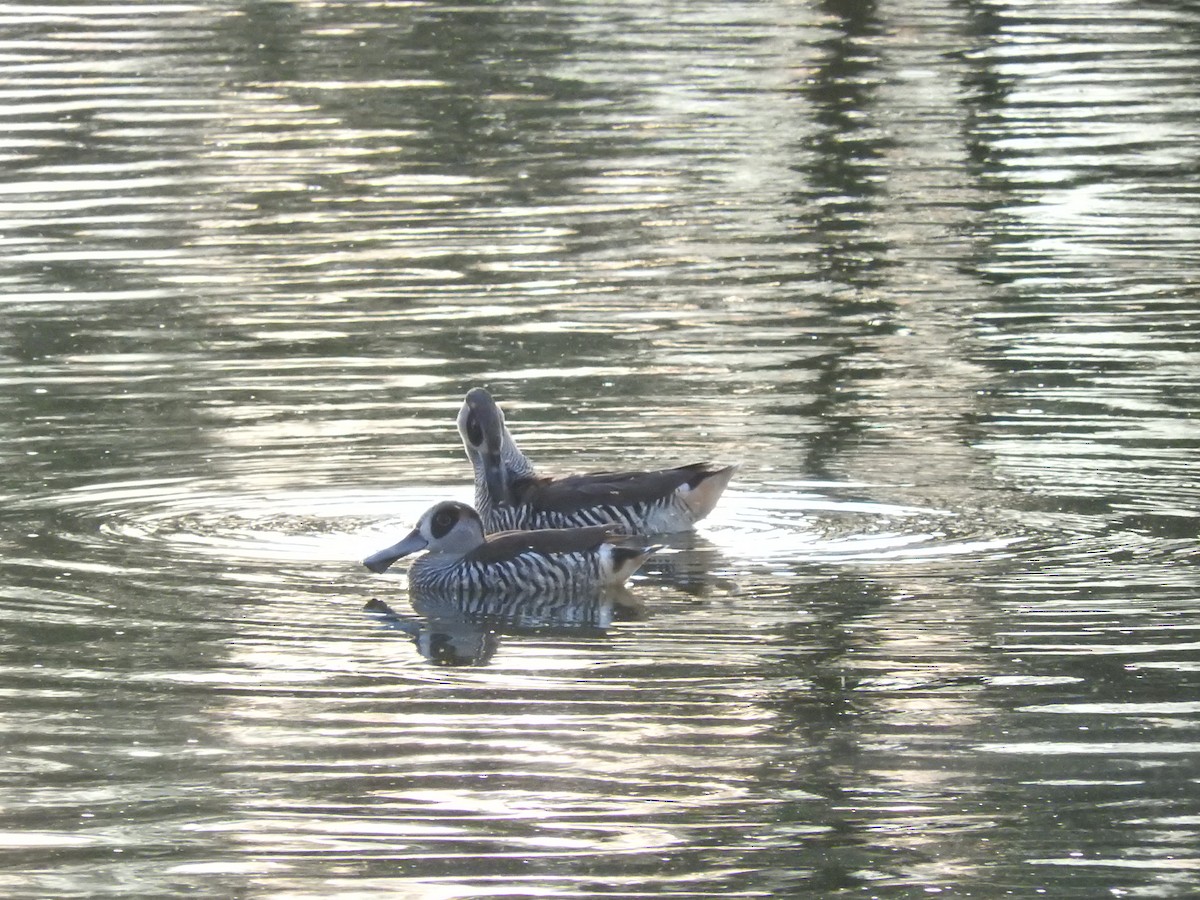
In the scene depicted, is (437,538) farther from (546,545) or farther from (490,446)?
(490,446)

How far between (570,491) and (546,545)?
135 centimetres

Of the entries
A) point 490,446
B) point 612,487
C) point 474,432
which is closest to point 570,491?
point 612,487

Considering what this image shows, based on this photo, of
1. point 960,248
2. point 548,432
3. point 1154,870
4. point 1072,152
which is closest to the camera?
point 1154,870

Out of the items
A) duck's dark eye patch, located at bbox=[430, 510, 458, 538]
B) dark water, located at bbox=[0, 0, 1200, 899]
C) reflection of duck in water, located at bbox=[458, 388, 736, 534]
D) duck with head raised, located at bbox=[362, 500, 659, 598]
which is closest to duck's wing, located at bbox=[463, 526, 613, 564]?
duck with head raised, located at bbox=[362, 500, 659, 598]

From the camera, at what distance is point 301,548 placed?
12.0m

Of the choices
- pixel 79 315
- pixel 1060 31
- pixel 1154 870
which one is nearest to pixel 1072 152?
pixel 1060 31

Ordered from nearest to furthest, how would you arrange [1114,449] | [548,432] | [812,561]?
[812,561] < [1114,449] < [548,432]

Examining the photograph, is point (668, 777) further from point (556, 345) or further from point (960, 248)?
Answer: point (960, 248)

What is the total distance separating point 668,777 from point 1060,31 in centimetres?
2252

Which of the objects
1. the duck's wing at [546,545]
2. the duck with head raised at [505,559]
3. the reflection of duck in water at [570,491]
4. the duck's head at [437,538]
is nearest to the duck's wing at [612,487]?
the reflection of duck in water at [570,491]

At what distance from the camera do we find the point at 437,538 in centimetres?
1169

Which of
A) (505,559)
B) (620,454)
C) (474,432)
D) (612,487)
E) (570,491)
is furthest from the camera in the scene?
(620,454)

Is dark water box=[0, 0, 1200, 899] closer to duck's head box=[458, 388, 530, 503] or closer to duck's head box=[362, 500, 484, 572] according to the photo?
duck's head box=[362, 500, 484, 572]

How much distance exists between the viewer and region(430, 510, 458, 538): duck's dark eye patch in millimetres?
11688
